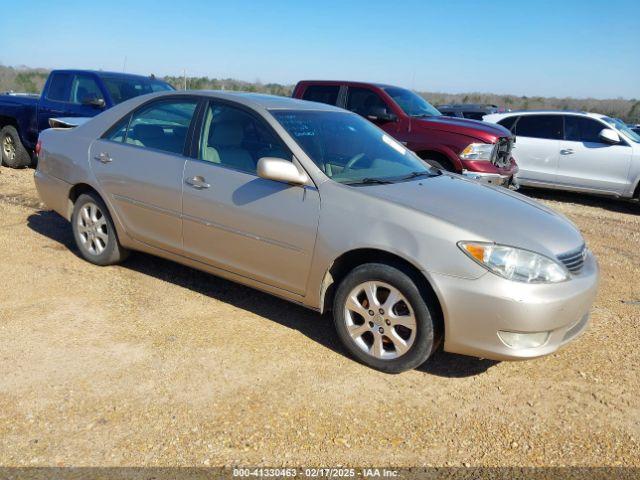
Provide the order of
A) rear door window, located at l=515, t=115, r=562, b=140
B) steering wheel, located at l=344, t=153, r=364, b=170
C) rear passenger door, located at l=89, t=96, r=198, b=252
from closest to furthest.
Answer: steering wheel, located at l=344, t=153, r=364, b=170 < rear passenger door, located at l=89, t=96, r=198, b=252 < rear door window, located at l=515, t=115, r=562, b=140

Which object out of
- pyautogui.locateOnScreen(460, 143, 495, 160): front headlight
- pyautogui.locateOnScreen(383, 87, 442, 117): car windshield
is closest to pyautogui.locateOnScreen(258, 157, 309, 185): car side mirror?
pyautogui.locateOnScreen(460, 143, 495, 160): front headlight

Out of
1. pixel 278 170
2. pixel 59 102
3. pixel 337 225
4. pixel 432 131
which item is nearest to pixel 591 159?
pixel 432 131

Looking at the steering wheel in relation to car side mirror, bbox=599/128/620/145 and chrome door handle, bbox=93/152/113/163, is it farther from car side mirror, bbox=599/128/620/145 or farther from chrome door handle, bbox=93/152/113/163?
car side mirror, bbox=599/128/620/145

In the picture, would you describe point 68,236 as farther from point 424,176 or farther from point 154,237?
point 424,176

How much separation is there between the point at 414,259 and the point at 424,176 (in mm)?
1238

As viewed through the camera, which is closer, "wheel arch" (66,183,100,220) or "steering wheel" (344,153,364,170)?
"steering wheel" (344,153,364,170)

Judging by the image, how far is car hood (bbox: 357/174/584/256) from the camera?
3.42 m

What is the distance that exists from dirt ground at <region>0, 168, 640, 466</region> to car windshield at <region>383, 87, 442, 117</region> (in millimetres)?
4852

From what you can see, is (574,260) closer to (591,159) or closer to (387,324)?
(387,324)

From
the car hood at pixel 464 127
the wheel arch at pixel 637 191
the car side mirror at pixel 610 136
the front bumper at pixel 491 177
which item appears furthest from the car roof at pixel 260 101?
the wheel arch at pixel 637 191

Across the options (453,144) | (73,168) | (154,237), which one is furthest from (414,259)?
(453,144)

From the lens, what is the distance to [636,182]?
9414 millimetres

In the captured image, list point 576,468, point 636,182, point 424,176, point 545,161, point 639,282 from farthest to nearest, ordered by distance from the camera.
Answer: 1. point 545,161
2. point 636,182
3. point 639,282
4. point 424,176
5. point 576,468

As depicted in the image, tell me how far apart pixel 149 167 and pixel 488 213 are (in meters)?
2.59
